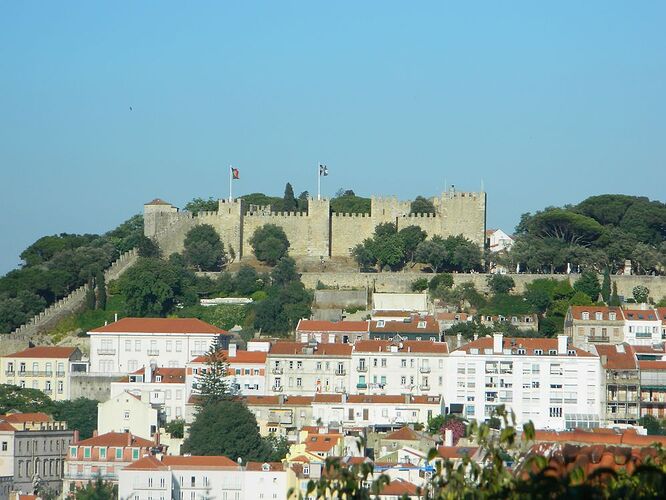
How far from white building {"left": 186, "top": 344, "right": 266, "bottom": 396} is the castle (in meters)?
20.4

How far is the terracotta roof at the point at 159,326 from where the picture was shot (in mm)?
71812

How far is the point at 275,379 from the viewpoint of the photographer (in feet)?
217

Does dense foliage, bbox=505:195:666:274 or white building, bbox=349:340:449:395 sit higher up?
dense foliage, bbox=505:195:666:274

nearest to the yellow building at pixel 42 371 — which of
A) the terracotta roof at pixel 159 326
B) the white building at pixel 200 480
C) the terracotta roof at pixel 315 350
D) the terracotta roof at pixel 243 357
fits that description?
the terracotta roof at pixel 159 326

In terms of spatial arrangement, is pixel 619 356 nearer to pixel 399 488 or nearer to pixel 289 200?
pixel 399 488

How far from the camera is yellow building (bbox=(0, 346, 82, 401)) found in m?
70.5

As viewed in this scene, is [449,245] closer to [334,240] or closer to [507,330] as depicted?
[334,240]

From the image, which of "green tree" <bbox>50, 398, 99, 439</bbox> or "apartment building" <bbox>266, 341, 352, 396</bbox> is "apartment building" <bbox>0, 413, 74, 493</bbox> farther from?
"apartment building" <bbox>266, 341, 352, 396</bbox>

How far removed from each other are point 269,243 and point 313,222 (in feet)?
10.7

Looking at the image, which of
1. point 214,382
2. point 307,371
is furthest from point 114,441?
point 307,371

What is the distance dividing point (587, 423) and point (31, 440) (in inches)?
714

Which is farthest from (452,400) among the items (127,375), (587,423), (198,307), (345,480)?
(345,480)

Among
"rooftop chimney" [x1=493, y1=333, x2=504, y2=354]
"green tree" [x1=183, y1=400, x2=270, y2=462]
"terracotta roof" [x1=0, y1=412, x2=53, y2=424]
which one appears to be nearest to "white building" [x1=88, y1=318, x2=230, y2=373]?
"terracotta roof" [x1=0, y1=412, x2=53, y2=424]

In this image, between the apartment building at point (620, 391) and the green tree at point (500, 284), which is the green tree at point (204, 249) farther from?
the apartment building at point (620, 391)
